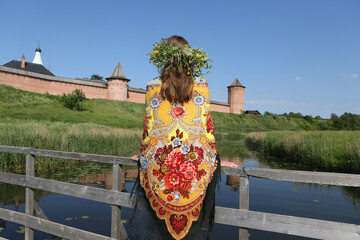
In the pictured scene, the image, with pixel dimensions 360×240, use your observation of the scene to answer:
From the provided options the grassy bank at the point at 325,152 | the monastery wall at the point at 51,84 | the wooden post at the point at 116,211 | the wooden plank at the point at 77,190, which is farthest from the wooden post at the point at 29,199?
the monastery wall at the point at 51,84

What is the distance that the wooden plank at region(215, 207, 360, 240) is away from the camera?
183cm

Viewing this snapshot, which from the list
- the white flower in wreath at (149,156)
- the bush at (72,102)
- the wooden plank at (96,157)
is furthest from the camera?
the bush at (72,102)

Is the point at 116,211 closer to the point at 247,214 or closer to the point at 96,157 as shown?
the point at 96,157

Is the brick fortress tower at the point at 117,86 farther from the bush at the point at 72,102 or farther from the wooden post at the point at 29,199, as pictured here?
the wooden post at the point at 29,199

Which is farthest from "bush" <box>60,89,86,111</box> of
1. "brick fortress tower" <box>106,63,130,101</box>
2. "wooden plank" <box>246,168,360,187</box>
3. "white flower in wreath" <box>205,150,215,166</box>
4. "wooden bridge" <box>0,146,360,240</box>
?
"wooden plank" <box>246,168,360,187</box>

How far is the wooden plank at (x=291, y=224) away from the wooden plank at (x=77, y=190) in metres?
0.93

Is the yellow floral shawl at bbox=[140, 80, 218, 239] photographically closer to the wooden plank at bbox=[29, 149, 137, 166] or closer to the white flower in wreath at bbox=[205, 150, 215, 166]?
the white flower in wreath at bbox=[205, 150, 215, 166]

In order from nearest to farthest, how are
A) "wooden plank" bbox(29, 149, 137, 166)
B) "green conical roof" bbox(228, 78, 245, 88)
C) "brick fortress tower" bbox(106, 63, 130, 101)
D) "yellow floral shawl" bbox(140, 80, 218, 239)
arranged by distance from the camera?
"yellow floral shawl" bbox(140, 80, 218, 239), "wooden plank" bbox(29, 149, 137, 166), "brick fortress tower" bbox(106, 63, 130, 101), "green conical roof" bbox(228, 78, 245, 88)

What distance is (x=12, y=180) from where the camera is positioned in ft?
11.8

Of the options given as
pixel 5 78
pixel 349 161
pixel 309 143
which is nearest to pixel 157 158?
pixel 349 161

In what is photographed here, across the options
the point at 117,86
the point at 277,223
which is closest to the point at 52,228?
the point at 277,223

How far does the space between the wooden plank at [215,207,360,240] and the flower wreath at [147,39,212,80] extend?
1.20 m

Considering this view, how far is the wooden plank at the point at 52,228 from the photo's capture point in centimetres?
279

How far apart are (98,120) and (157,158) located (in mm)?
31207
